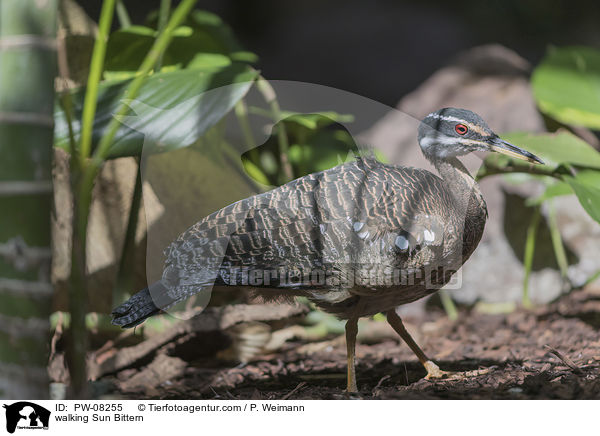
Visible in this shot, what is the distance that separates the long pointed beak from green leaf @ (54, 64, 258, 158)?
786mm

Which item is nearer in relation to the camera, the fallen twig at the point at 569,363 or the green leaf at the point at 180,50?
the fallen twig at the point at 569,363

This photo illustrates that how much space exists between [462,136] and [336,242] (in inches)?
19.9

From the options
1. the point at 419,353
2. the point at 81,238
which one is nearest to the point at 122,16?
the point at 81,238

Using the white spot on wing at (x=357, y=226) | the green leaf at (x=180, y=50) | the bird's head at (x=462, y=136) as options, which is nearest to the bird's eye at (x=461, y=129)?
the bird's head at (x=462, y=136)

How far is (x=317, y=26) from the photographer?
2928 millimetres

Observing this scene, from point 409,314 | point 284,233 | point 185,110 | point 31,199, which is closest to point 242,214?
point 284,233

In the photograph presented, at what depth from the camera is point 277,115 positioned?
6.27ft

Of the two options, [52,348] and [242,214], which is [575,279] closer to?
[242,214]

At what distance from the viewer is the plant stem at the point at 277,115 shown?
6.16ft

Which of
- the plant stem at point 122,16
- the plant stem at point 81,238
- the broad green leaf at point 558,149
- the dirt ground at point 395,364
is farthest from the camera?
the plant stem at point 122,16

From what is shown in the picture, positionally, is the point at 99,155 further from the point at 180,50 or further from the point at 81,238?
the point at 180,50

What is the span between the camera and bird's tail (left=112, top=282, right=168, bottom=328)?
1.56 m

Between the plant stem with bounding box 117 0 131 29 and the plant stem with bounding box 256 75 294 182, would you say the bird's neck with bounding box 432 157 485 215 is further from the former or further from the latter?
the plant stem with bounding box 117 0 131 29

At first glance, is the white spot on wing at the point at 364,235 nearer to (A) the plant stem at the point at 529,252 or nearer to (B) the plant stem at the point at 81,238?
(B) the plant stem at the point at 81,238
